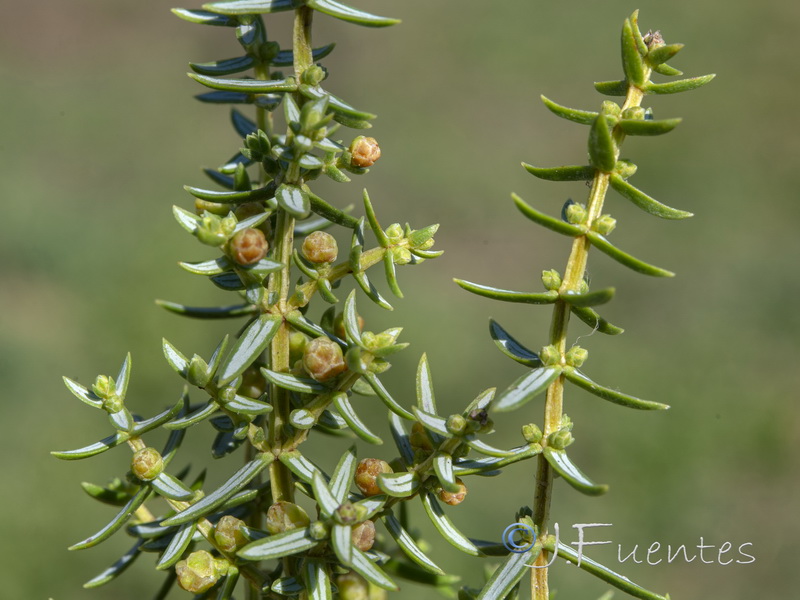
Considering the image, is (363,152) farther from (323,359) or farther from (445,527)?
(445,527)

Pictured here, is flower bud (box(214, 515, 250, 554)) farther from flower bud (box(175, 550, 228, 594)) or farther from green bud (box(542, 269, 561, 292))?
green bud (box(542, 269, 561, 292))

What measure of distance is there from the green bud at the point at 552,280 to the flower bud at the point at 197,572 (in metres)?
0.70

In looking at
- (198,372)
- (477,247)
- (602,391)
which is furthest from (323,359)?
(477,247)

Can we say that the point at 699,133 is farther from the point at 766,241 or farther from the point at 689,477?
the point at 689,477

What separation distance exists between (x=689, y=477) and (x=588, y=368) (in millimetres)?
1218

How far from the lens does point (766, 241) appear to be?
27.4 ft

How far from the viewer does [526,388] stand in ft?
3.85

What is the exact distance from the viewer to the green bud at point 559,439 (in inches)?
48.8

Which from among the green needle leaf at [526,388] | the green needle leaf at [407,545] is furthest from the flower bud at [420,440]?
the green needle leaf at [526,388]

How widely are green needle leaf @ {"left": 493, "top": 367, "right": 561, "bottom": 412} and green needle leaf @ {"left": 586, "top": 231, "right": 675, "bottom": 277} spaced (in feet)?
0.66

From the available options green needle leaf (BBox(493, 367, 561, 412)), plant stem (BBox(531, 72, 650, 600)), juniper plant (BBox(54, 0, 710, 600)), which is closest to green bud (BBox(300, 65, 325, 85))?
juniper plant (BBox(54, 0, 710, 600))

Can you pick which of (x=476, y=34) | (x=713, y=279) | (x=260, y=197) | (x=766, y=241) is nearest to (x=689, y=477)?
(x=713, y=279)

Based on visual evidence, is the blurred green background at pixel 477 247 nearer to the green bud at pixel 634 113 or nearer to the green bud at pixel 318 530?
the green bud at pixel 318 530

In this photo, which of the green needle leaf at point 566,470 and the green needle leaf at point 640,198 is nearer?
the green needle leaf at point 566,470
